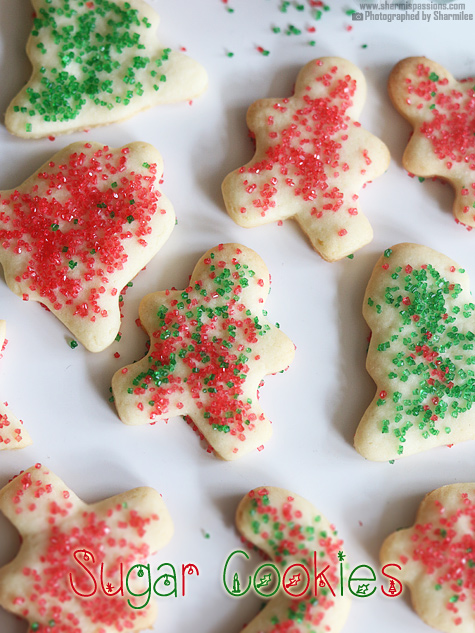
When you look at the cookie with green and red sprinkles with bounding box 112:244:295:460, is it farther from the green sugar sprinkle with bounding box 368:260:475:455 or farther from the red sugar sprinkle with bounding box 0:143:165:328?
the green sugar sprinkle with bounding box 368:260:475:455

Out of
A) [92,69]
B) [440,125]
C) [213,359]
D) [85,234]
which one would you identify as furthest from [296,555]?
[92,69]

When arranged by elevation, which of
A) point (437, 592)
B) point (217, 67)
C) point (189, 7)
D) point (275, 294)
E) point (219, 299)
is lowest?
point (437, 592)

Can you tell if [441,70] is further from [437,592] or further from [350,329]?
[437,592]

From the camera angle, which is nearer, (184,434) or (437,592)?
(437,592)

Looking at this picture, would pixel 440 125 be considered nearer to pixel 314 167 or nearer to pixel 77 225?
pixel 314 167

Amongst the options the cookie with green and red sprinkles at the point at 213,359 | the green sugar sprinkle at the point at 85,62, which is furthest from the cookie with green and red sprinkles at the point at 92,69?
the cookie with green and red sprinkles at the point at 213,359

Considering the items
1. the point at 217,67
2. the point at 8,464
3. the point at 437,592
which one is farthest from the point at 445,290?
the point at 8,464
